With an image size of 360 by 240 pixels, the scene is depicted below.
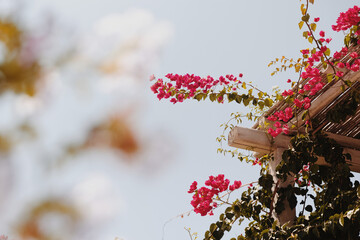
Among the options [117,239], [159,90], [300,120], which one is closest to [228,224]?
[300,120]

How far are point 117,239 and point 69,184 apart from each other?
0.06 m

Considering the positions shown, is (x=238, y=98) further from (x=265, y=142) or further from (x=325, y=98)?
(x=325, y=98)

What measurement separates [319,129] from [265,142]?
0.96ft

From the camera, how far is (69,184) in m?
0.23

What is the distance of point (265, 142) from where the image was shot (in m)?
2.39

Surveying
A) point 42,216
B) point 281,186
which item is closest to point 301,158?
point 281,186

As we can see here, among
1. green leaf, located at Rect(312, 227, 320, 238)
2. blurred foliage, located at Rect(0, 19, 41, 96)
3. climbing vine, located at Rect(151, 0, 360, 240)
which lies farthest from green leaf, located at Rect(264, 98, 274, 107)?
blurred foliage, located at Rect(0, 19, 41, 96)

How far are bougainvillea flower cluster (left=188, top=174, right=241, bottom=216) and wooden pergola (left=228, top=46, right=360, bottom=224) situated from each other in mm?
222

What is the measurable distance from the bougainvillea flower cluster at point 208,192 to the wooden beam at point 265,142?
8.7 inches

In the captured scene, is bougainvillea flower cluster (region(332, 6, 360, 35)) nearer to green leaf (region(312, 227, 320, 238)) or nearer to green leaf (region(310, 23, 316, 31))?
green leaf (region(310, 23, 316, 31))

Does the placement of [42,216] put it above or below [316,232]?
below

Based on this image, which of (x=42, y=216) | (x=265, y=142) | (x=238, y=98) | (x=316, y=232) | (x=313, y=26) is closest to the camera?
(x=42, y=216)

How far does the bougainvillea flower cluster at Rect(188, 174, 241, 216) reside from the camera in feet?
7.85

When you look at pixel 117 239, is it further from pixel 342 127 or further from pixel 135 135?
pixel 342 127
